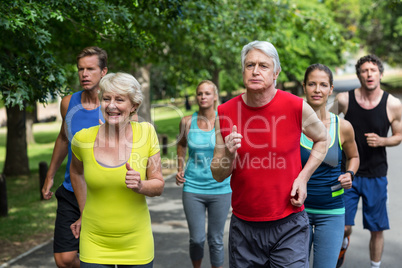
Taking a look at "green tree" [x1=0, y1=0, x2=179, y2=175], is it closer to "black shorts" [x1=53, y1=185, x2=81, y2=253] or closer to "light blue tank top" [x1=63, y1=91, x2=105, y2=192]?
"light blue tank top" [x1=63, y1=91, x2=105, y2=192]

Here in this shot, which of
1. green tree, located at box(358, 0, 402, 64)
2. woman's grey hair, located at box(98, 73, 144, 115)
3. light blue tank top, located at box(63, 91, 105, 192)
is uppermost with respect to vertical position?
green tree, located at box(358, 0, 402, 64)

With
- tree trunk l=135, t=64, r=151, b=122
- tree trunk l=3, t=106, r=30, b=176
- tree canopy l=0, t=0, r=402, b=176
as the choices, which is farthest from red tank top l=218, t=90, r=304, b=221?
tree trunk l=135, t=64, r=151, b=122

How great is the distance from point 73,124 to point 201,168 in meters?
1.53

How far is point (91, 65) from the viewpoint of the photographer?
13.9 feet

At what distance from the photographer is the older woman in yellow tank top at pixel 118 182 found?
317 centimetres

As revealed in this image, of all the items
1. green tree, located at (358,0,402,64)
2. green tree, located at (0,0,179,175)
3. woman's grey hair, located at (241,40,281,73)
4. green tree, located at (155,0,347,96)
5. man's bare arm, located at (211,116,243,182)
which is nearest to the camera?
man's bare arm, located at (211,116,243,182)

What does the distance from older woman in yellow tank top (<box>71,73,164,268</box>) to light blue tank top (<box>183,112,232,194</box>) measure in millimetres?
1854

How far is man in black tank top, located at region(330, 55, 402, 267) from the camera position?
5176 millimetres

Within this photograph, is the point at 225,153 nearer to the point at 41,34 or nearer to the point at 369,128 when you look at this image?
the point at 369,128

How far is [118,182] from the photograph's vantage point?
10.3ft

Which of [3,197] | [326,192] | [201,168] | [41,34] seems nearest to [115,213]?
[326,192]

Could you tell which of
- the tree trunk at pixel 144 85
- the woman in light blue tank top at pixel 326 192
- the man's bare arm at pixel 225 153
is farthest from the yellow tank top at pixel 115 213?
the tree trunk at pixel 144 85

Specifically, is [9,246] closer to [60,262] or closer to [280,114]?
[60,262]

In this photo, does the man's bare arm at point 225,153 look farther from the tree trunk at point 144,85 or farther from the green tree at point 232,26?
the tree trunk at point 144,85
